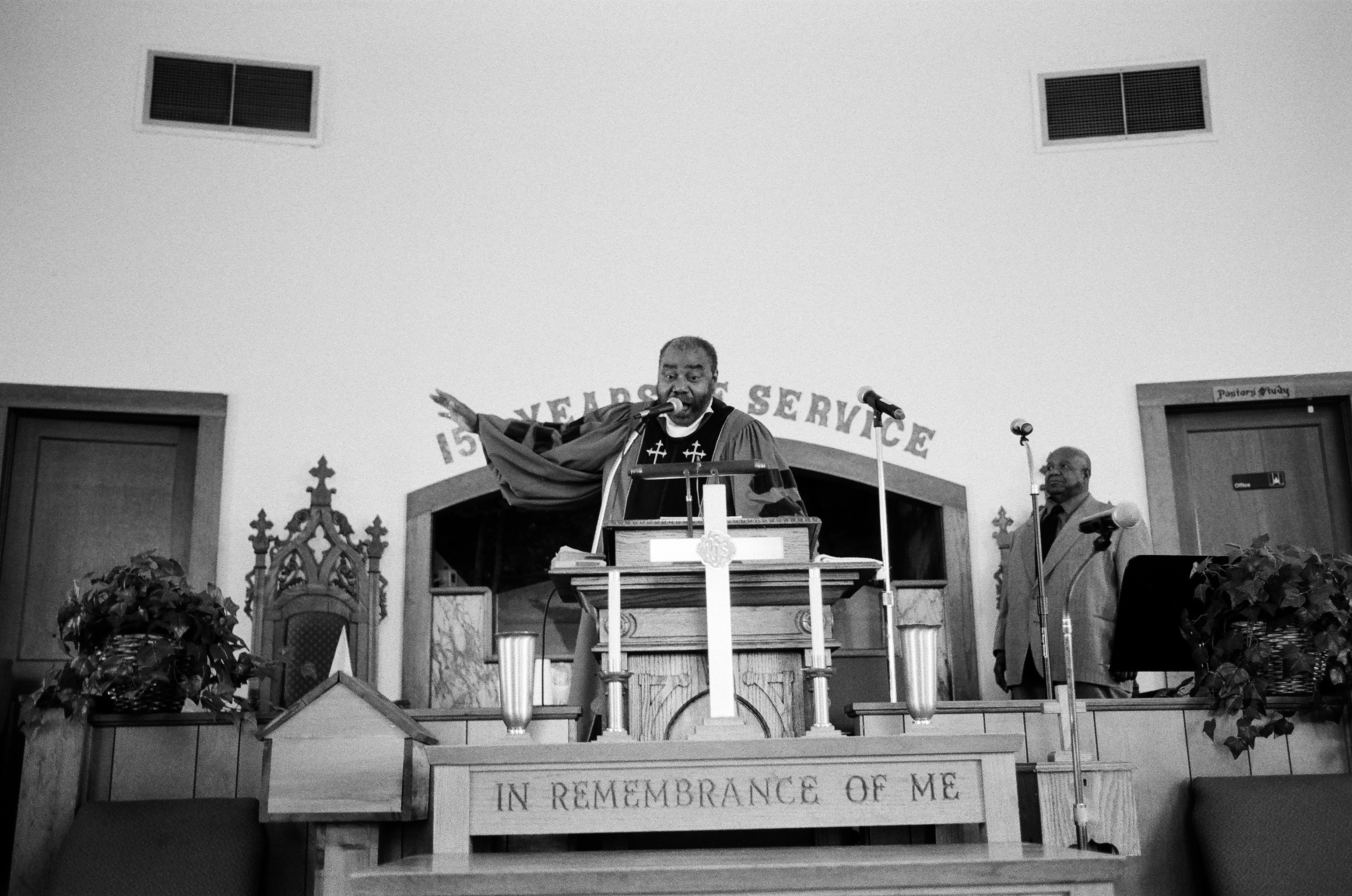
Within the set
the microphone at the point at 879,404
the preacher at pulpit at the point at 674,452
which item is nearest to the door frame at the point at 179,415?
the preacher at pulpit at the point at 674,452

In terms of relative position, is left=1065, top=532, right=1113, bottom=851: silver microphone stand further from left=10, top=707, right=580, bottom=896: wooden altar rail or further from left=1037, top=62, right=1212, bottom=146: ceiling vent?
left=1037, top=62, right=1212, bottom=146: ceiling vent

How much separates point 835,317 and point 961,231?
72cm

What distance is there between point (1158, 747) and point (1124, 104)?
3679 millimetres

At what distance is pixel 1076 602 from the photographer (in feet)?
18.9

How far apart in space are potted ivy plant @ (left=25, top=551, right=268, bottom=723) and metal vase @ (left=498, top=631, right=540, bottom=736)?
0.97 metres

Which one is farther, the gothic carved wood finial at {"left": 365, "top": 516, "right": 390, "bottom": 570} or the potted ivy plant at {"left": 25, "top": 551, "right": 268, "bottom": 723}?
the gothic carved wood finial at {"left": 365, "top": 516, "right": 390, "bottom": 570}

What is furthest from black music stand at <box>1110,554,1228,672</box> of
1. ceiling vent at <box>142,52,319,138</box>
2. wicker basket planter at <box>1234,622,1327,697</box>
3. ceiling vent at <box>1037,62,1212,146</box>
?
ceiling vent at <box>142,52,319,138</box>

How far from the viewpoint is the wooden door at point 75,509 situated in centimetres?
615

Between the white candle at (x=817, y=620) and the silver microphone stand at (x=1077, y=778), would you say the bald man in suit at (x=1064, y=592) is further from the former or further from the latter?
the white candle at (x=817, y=620)

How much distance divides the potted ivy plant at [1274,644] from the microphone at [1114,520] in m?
0.35

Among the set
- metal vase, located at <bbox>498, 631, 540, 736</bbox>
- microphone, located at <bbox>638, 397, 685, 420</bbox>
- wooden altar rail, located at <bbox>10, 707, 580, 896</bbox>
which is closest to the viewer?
metal vase, located at <bbox>498, 631, 540, 736</bbox>

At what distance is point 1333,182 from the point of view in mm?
6625

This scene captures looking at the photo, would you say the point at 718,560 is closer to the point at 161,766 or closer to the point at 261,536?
the point at 161,766

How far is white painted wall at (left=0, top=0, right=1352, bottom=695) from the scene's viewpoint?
6359 millimetres
